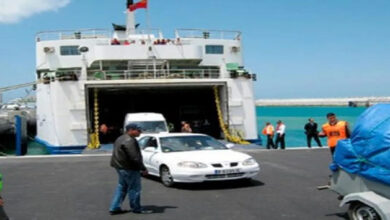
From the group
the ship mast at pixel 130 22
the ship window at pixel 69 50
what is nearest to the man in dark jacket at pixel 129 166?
the ship window at pixel 69 50

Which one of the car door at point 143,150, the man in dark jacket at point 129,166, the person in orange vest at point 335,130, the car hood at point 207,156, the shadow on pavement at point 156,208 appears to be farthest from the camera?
the car door at point 143,150

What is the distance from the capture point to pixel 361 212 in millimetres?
5777

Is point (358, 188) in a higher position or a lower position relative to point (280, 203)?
higher

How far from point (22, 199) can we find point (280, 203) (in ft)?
15.8

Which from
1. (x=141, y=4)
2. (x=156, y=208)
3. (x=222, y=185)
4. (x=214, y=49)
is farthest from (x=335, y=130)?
(x=141, y=4)

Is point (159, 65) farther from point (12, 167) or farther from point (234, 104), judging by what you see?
point (12, 167)

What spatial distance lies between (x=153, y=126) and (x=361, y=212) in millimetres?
14115

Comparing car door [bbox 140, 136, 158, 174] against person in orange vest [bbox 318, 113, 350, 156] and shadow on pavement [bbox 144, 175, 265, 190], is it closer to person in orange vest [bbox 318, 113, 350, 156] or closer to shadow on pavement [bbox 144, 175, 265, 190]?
shadow on pavement [bbox 144, 175, 265, 190]

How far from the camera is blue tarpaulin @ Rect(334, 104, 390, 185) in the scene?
5.52 m

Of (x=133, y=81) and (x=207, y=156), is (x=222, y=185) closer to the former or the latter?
(x=207, y=156)

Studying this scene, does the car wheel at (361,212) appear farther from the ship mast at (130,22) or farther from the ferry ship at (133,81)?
the ship mast at (130,22)

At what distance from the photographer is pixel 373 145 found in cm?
571

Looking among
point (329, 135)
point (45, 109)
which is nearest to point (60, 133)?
point (45, 109)

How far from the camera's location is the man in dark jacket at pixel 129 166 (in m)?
6.83
